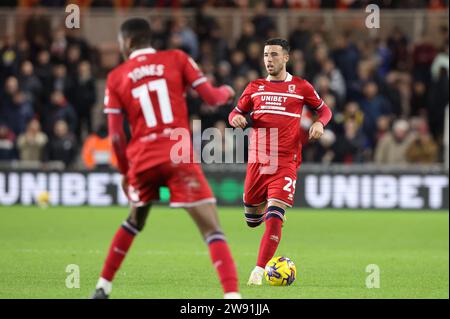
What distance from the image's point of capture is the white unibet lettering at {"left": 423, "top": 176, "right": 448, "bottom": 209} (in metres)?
20.1

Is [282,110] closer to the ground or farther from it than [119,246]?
farther from it

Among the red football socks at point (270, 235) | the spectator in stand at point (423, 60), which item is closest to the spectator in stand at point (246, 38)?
the spectator in stand at point (423, 60)

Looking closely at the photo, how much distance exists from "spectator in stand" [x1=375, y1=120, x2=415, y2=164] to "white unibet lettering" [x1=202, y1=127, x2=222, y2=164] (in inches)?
142

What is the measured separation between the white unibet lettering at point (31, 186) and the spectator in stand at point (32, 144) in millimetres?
998

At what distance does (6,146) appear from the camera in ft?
71.8

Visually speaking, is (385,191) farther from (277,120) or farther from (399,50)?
(277,120)

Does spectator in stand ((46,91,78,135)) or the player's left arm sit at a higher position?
spectator in stand ((46,91,78,135))

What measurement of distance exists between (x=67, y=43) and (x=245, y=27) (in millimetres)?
4183

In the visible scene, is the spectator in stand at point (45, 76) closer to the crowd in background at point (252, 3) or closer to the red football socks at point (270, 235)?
the crowd in background at point (252, 3)

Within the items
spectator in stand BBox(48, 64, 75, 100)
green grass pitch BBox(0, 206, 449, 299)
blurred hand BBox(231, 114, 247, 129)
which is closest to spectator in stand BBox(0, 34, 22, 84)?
spectator in stand BBox(48, 64, 75, 100)

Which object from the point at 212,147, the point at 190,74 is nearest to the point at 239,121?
the point at 190,74

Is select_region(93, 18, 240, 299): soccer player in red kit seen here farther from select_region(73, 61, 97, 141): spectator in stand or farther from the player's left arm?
select_region(73, 61, 97, 141): spectator in stand

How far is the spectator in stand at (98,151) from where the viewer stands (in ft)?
70.8

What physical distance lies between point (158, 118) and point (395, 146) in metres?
14.2
